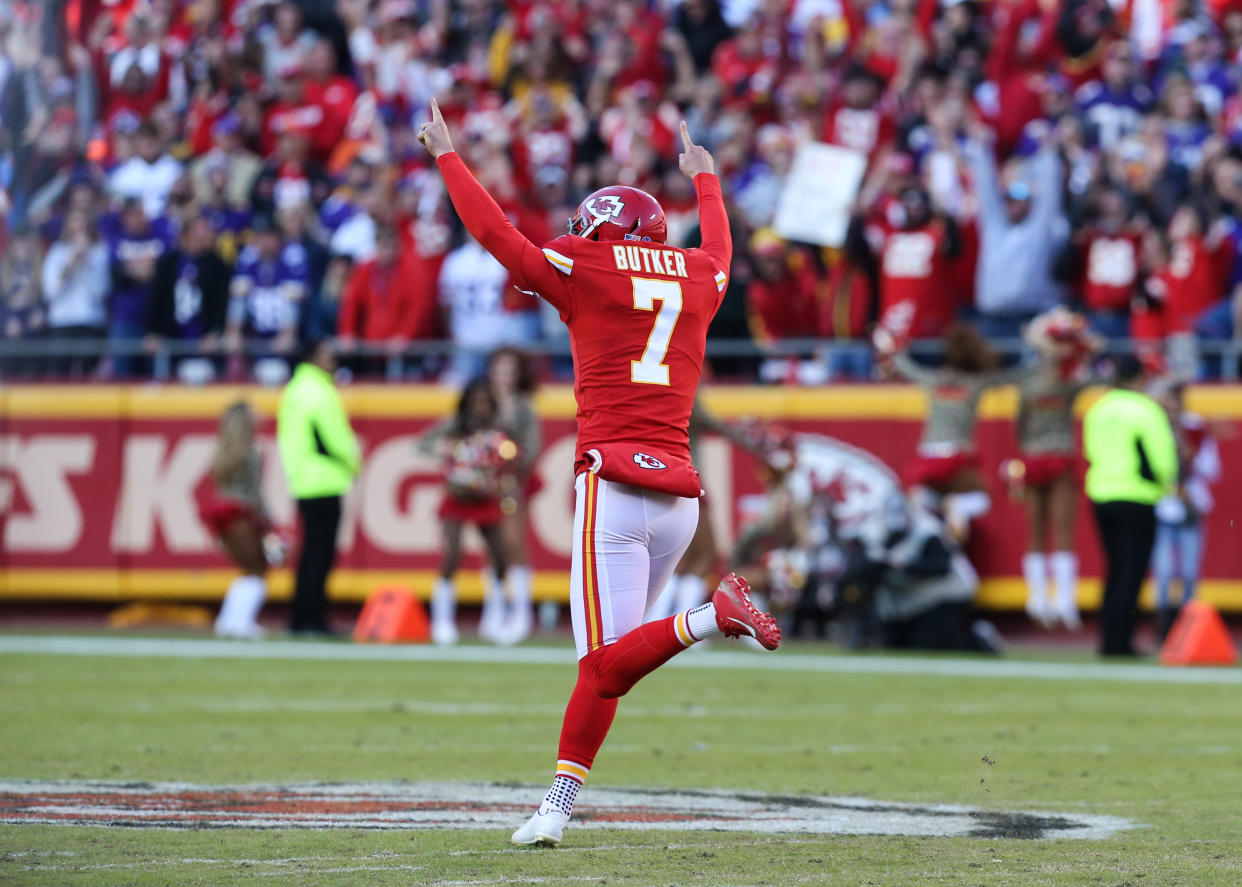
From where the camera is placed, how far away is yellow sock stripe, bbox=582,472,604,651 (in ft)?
22.1

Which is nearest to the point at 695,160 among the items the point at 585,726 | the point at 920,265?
the point at 585,726

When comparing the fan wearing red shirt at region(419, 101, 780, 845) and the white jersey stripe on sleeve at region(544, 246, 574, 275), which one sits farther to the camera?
the white jersey stripe on sleeve at region(544, 246, 574, 275)

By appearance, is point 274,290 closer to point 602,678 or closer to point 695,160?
point 695,160

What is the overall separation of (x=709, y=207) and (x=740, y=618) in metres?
1.85

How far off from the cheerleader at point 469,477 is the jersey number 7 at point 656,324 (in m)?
9.23

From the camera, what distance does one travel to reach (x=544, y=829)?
6.44 m

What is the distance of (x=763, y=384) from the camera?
669 inches

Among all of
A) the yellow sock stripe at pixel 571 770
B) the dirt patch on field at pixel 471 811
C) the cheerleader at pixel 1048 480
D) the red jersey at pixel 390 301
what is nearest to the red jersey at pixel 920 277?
the cheerleader at pixel 1048 480

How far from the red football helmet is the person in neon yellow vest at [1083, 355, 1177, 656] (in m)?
8.09

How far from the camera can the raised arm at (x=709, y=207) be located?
731 cm

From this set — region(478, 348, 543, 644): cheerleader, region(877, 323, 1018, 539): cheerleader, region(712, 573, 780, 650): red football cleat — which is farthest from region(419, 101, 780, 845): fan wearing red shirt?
region(478, 348, 543, 644): cheerleader

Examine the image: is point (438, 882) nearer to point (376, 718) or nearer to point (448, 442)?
point (376, 718)

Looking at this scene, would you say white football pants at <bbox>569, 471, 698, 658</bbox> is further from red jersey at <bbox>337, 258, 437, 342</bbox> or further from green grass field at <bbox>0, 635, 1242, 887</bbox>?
red jersey at <bbox>337, 258, 437, 342</bbox>

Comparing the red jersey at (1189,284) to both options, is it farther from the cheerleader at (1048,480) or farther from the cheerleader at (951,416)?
the cheerleader at (951,416)
